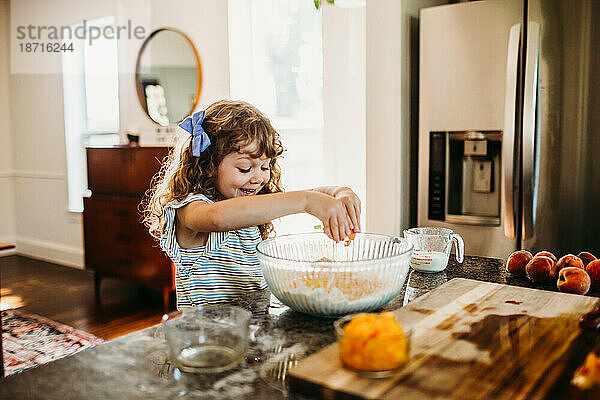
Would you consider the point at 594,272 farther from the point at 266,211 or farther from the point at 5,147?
the point at 5,147

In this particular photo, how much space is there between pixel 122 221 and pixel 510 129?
2827 millimetres

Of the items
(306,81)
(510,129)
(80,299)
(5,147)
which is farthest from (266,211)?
(5,147)

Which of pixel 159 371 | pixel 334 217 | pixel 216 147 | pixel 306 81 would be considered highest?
pixel 306 81

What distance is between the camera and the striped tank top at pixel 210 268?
1.48 meters

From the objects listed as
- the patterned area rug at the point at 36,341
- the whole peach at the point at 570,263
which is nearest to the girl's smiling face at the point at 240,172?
the whole peach at the point at 570,263

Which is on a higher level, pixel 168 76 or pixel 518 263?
pixel 168 76

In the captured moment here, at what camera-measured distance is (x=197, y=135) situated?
1.56 meters

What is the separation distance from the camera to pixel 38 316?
3.85 meters

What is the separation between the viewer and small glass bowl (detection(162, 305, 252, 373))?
871mm

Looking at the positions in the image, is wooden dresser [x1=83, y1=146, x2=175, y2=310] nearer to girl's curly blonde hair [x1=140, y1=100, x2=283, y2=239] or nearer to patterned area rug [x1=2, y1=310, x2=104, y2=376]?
patterned area rug [x1=2, y1=310, x2=104, y2=376]

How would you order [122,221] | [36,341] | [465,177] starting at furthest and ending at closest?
[122,221], [36,341], [465,177]

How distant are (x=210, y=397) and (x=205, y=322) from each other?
0.16m

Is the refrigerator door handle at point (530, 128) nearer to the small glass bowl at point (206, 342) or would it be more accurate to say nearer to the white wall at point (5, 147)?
the small glass bowl at point (206, 342)

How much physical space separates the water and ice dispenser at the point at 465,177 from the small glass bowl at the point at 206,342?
6.28 feet
